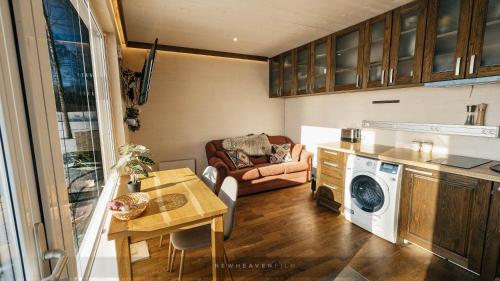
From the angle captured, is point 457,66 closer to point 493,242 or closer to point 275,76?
point 493,242

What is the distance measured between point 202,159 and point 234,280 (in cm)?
253

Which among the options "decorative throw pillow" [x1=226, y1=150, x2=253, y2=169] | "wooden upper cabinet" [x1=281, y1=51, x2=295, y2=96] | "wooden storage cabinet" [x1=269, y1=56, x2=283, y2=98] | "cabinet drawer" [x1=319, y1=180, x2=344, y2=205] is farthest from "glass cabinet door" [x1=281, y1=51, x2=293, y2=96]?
"cabinet drawer" [x1=319, y1=180, x2=344, y2=205]

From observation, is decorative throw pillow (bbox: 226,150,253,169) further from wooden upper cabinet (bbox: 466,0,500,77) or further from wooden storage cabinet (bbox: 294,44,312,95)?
wooden upper cabinet (bbox: 466,0,500,77)

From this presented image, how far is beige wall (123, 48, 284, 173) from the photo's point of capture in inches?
142

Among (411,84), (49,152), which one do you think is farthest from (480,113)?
(49,152)

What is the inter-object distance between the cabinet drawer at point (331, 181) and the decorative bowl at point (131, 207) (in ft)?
7.39

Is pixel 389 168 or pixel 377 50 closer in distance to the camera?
pixel 389 168

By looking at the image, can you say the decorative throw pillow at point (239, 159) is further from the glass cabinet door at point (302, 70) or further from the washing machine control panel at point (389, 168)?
the washing machine control panel at point (389, 168)

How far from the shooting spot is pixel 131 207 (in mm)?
1272

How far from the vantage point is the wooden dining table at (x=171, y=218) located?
48.4 inches

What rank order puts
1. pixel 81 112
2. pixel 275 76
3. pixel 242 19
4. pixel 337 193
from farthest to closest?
pixel 275 76 < pixel 337 193 < pixel 242 19 < pixel 81 112

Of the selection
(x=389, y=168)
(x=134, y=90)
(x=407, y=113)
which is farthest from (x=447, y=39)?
(x=134, y=90)

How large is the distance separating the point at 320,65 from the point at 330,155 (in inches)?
54.8

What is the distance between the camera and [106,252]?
4.29ft
